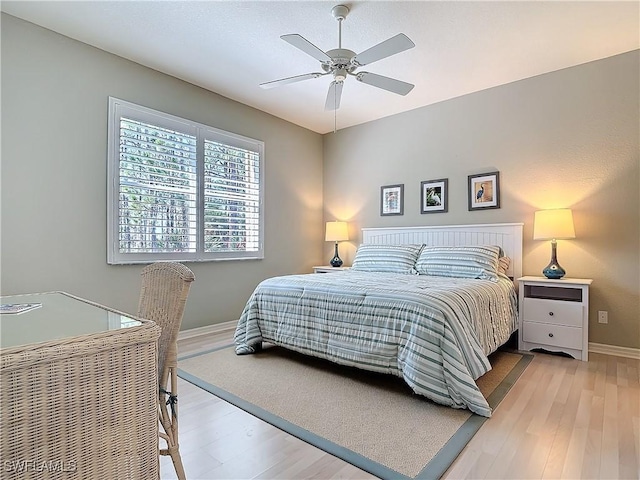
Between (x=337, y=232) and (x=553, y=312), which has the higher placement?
(x=337, y=232)

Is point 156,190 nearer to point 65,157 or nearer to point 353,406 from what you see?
point 65,157

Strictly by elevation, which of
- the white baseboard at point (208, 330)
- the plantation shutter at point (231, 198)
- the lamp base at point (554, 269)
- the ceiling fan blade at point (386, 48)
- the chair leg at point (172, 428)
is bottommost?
the white baseboard at point (208, 330)

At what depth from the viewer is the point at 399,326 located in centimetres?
240

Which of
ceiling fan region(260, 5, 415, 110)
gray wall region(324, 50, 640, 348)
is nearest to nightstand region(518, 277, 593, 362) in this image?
gray wall region(324, 50, 640, 348)

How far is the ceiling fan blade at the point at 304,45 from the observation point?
7.50 feet

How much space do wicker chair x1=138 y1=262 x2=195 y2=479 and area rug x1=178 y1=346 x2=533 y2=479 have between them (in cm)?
72

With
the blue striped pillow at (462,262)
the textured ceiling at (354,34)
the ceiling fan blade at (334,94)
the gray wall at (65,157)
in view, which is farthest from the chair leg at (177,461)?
the blue striped pillow at (462,262)

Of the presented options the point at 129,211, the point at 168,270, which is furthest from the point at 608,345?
the point at 129,211

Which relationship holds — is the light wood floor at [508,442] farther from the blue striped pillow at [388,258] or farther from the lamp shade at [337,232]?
the lamp shade at [337,232]

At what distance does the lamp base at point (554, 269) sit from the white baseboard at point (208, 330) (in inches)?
133

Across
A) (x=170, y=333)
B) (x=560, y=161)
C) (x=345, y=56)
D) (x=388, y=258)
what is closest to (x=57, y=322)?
(x=170, y=333)

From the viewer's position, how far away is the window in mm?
3330

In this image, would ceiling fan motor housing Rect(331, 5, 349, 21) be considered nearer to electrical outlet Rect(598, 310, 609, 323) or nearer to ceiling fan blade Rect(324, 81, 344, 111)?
ceiling fan blade Rect(324, 81, 344, 111)

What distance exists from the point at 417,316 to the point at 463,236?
2184 mm
